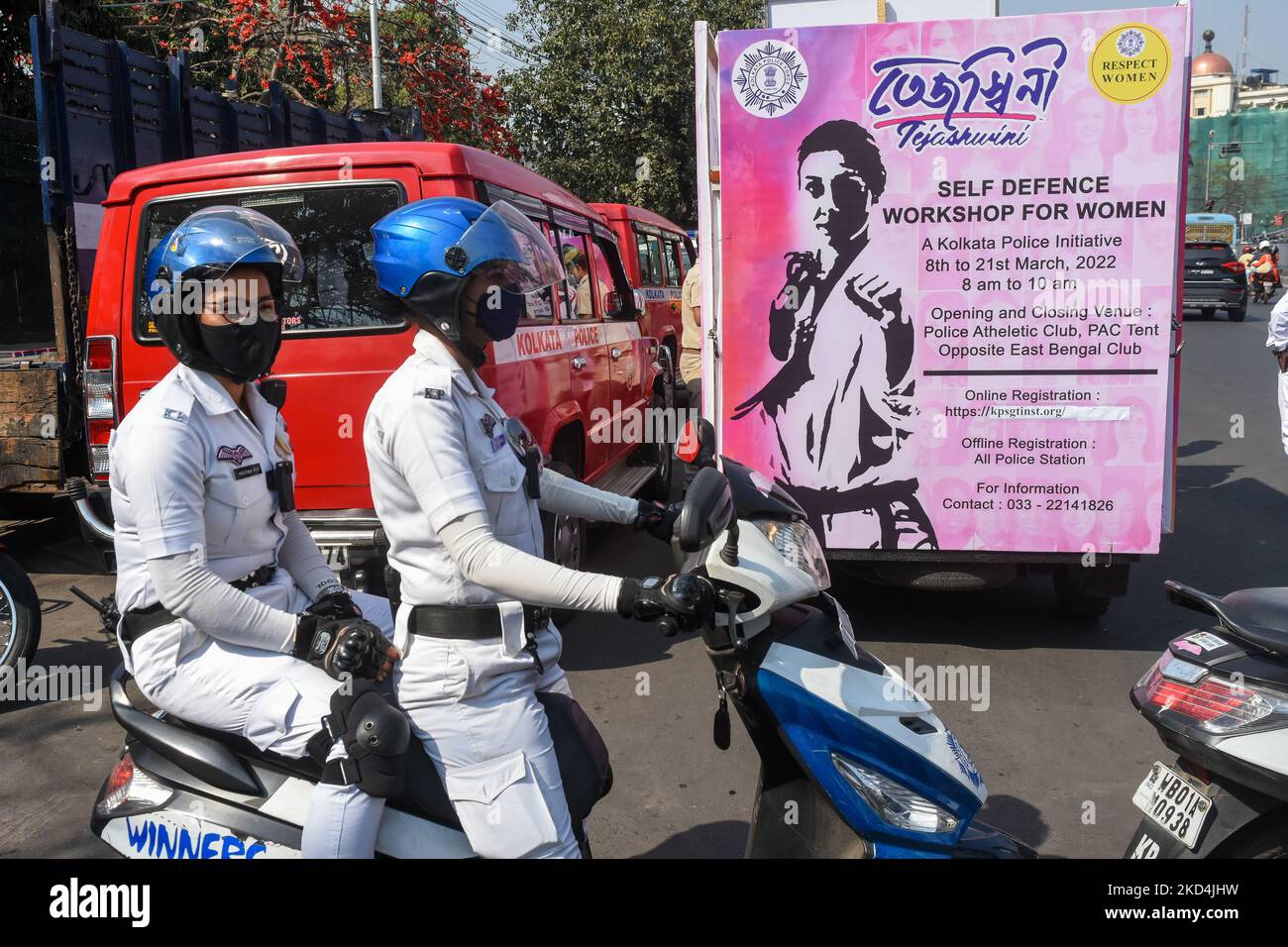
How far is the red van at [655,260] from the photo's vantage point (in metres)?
12.7

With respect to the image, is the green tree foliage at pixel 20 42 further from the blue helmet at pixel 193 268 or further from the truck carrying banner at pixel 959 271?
the blue helmet at pixel 193 268

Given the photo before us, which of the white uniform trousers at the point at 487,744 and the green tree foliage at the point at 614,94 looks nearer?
the white uniform trousers at the point at 487,744

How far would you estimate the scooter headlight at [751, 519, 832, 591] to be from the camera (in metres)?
2.24

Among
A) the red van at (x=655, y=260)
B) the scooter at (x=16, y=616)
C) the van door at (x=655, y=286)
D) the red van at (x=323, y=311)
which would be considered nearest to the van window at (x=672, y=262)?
the red van at (x=655, y=260)

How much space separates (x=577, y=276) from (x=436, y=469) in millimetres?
4840

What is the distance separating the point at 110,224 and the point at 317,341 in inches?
48.2

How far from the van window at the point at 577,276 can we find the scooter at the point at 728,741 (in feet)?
13.5

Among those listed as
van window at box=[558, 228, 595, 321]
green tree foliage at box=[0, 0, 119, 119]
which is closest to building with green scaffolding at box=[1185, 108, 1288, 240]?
green tree foliage at box=[0, 0, 119, 119]

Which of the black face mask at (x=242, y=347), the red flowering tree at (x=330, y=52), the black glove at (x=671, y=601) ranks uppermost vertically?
the red flowering tree at (x=330, y=52)

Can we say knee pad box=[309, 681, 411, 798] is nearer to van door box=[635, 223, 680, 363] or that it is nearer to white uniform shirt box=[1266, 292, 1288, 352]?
white uniform shirt box=[1266, 292, 1288, 352]

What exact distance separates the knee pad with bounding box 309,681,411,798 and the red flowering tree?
9.45 m

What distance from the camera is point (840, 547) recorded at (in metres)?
5.17

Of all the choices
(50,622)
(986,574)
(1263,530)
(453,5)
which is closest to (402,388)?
(986,574)

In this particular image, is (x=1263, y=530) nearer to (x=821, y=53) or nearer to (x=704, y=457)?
(x=821, y=53)
